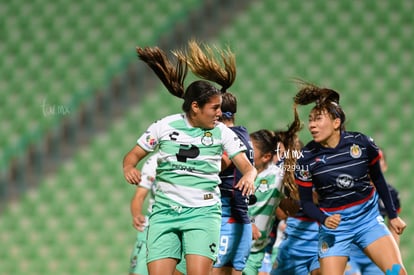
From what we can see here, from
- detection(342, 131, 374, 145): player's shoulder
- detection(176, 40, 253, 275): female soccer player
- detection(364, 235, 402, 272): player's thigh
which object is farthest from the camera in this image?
detection(176, 40, 253, 275): female soccer player

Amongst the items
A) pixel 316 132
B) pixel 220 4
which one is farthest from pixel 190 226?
pixel 220 4

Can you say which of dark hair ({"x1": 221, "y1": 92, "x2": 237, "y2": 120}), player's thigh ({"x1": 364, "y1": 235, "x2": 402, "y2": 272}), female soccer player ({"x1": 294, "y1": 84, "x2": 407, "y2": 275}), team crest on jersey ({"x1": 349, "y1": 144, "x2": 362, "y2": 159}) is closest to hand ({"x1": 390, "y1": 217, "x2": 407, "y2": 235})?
female soccer player ({"x1": 294, "y1": 84, "x2": 407, "y2": 275})

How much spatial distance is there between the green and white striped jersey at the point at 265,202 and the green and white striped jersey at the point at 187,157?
1188mm

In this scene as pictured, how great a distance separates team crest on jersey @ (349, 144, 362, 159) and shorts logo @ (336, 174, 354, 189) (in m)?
0.16

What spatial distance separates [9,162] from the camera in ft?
39.6

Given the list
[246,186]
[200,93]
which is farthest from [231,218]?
[200,93]

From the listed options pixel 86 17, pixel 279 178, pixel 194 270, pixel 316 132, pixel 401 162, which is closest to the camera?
pixel 194 270

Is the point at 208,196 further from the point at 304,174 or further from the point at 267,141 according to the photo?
the point at 267,141

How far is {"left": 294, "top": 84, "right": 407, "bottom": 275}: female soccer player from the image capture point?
559cm

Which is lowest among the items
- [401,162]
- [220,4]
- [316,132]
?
[401,162]

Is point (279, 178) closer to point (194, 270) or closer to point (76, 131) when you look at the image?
point (194, 270)

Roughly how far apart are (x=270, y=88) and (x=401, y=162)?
2389mm

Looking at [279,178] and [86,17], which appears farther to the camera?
[86,17]

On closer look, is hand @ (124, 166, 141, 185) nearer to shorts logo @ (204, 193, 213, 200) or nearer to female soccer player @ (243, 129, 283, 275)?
shorts logo @ (204, 193, 213, 200)
